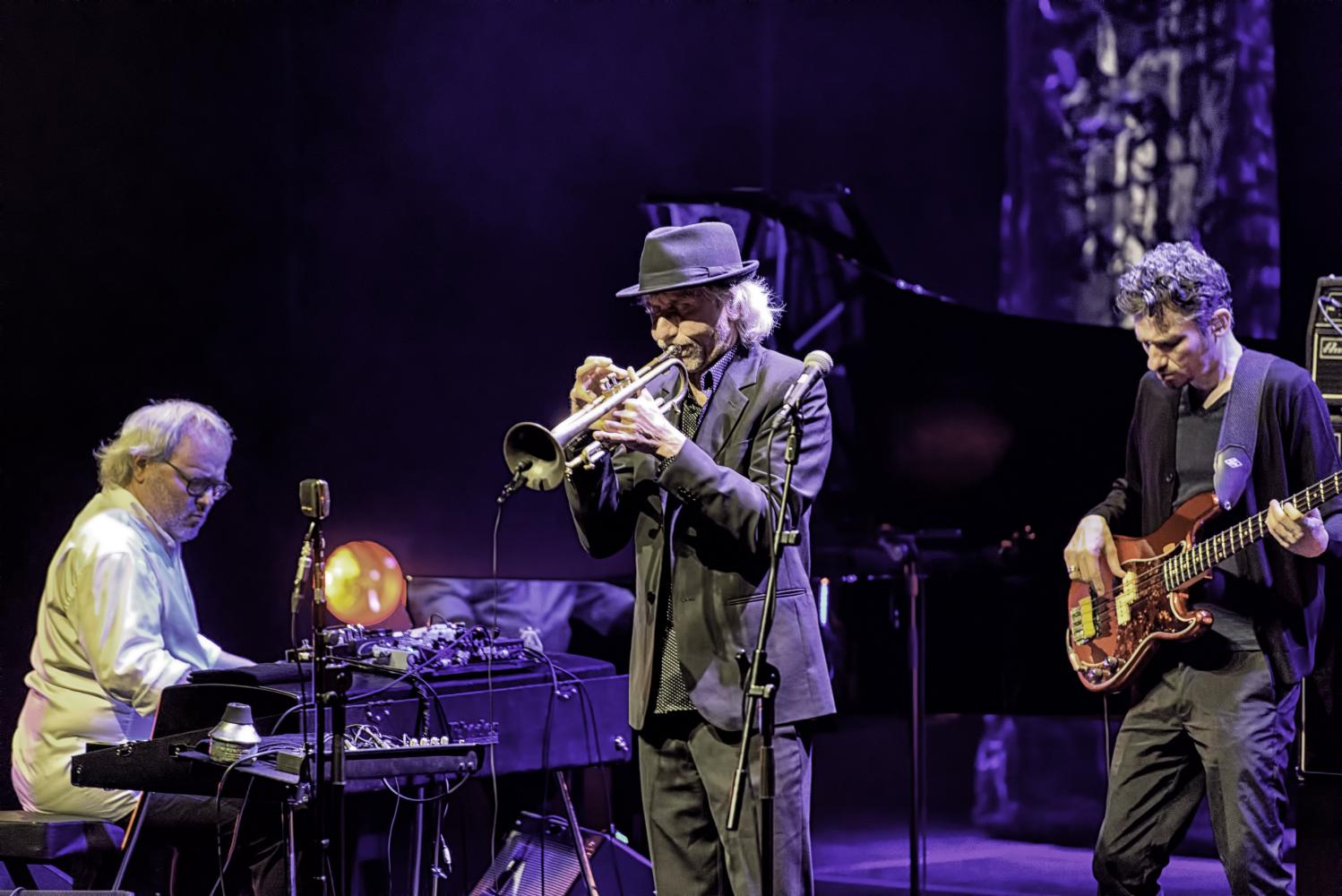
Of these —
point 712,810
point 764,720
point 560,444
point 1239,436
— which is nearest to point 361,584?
point 560,444

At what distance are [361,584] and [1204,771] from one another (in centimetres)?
319

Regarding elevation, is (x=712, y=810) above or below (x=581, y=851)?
above

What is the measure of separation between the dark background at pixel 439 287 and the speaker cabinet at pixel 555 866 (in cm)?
154

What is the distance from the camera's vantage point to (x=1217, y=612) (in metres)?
3.65

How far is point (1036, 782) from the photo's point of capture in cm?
712

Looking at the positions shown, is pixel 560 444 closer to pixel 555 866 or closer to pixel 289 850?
pixel 289 850

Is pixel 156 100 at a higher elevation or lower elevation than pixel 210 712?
higher

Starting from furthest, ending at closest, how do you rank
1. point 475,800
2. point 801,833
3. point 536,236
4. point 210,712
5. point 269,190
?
1. point 536,236
2. point 269,190
3. point 475,800
4. point 210,712
5. point 801,833

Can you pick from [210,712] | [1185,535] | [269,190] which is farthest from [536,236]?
[1185,535]

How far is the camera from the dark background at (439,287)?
18.4 ft

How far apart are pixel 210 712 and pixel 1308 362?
3283mm

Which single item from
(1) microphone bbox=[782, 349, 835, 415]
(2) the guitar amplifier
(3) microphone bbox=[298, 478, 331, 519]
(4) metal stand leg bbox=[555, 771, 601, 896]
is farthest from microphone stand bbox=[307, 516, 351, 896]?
(2) the guitar amplifier

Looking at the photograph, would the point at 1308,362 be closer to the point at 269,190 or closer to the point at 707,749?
the point at 707,749

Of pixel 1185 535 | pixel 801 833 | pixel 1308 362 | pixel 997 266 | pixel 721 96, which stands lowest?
pixel 801 833
